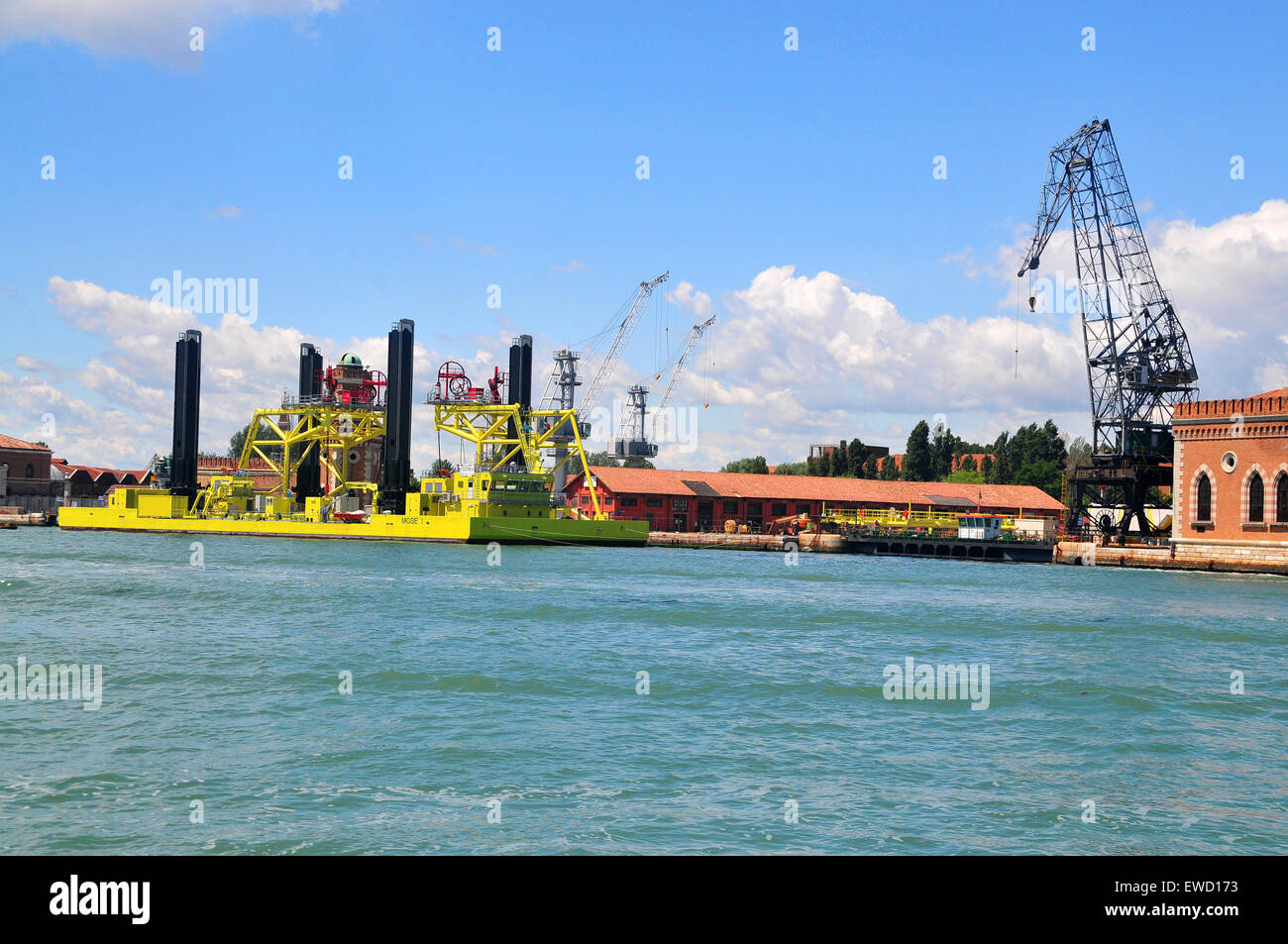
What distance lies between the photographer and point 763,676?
1920 centimetres

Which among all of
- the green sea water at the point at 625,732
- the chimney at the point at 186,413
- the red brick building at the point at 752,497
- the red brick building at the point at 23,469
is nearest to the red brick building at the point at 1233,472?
the green sea water at the point at 625,732

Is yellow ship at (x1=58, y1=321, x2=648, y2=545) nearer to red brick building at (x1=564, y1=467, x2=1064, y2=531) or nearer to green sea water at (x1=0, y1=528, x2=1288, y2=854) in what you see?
red brick building at (x1=564, y1=467, x2=1064, y2=531)

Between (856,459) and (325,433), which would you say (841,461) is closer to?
(856,459)

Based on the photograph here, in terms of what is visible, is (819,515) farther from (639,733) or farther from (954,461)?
(639,733)

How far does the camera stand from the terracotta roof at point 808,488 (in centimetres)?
8794

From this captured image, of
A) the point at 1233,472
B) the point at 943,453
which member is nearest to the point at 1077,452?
the point at 943,453

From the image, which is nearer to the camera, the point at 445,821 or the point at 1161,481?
the point at 445,821

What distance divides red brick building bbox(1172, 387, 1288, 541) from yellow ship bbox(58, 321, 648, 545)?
35.8 metres

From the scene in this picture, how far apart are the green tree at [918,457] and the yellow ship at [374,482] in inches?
2058

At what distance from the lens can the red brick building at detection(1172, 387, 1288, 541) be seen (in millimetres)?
54625

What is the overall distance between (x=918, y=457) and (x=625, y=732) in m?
114

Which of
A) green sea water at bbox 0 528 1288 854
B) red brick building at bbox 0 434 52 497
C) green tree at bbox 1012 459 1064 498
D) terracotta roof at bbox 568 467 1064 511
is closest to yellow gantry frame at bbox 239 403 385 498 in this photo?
terracotta roof at bbox 568 467 1064 511
